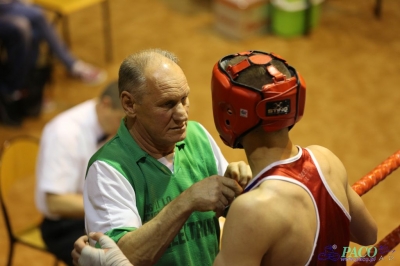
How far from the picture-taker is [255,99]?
5.83 ft

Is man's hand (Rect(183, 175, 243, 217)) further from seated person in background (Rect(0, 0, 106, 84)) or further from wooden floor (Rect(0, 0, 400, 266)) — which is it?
seated person in background (Rect(0, 0, 106, 84))

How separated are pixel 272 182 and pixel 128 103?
0.59 meters

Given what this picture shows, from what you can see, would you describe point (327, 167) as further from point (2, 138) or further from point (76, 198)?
point (2, 138)

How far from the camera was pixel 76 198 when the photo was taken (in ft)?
11.6

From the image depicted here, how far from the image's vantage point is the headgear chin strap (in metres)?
1.78

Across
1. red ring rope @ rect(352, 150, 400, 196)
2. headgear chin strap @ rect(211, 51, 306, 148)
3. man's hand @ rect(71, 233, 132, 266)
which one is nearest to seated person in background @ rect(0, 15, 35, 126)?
man's hand @ rect(71, 233, 132, 266)

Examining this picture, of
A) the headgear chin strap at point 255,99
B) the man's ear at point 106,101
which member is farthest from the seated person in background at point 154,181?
the man's ear at point 106,101

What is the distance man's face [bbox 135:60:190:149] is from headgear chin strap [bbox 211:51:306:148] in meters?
0.26

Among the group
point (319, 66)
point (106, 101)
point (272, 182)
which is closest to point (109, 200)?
point (272, 182)

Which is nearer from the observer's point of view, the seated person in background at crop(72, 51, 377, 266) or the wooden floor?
the seated person in background at crop(72, 51, 377, 266)

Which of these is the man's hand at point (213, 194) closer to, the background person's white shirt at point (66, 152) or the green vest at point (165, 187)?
the green vest at point (165, 187)

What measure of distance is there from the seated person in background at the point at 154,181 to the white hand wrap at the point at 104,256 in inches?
3.2

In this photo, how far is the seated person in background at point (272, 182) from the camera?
70.0 inches

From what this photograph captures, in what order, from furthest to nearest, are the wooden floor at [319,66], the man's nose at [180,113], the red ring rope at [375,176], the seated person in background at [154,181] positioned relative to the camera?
the wooden floor at [319,66], the red ring rope at [375,176], the man's nose at [180,113], the seated person in background at [154,181]
